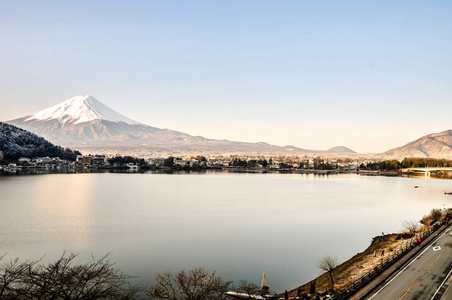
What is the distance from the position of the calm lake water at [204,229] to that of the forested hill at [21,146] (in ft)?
235

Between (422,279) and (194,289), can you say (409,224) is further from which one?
(194,289)

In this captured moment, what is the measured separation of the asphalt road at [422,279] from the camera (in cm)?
1144

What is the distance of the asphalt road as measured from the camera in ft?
37.5

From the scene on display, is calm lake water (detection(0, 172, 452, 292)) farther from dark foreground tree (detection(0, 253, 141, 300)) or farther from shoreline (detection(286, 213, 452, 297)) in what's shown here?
dark foreground tree (detection(0, 253, 141, 300))

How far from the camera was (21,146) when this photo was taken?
370 feet

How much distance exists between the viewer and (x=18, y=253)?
1830cm

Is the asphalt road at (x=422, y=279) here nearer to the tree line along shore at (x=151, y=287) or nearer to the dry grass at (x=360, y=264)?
the tree line along shore at (x=151, y=287)

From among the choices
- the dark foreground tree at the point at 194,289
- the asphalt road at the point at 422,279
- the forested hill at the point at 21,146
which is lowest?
the dark foreground tree at the point at 194,289

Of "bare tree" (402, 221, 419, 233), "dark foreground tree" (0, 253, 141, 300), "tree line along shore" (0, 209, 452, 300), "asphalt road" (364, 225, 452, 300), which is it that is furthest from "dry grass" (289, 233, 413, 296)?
"dark foreground tree" (0, 253, 141, 300)

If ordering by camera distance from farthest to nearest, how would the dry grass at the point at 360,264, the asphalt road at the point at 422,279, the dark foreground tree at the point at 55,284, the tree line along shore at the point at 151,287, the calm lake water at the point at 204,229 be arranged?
the calm lake water at the point at 204,229
the dry grass at the point at 360,264
the asphalt road at the point at 422,279
the tree line along shore at the point at 151,287
the dark foreground tree at the point at 55,284

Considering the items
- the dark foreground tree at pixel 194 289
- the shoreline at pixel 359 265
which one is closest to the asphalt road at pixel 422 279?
the shoreline at pixel 359 265

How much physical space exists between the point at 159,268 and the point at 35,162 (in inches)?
4236

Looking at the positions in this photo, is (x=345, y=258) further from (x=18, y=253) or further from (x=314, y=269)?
(x=18, y=253)

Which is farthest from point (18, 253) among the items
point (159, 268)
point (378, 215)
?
point (378, 215)
